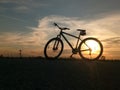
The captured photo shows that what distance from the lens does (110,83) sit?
11430mm

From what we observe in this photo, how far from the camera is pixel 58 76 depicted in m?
11.7

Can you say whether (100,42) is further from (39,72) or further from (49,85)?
(49,85)

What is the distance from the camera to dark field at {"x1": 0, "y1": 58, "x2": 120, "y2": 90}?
1066 centimetres

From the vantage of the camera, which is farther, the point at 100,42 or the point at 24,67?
the point at 100,42

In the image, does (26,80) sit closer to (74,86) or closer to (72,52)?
(74,86)

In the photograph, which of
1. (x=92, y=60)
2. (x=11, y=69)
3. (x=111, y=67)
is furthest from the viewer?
(x=92, y=60)

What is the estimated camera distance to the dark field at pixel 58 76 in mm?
10664

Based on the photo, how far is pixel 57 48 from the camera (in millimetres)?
17031

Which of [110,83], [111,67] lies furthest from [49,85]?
[111,67]

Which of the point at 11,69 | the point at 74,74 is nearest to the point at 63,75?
the point at 74,74

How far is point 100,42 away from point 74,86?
6.09 meters

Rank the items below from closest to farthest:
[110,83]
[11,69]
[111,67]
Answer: [110,83]
[11,69]
[111,67]

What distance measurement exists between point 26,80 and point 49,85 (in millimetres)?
906

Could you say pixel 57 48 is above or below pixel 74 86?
above
